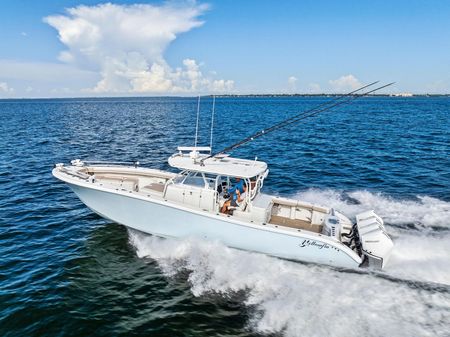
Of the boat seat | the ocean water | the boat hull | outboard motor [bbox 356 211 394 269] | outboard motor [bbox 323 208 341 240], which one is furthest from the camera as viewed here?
the boat seat

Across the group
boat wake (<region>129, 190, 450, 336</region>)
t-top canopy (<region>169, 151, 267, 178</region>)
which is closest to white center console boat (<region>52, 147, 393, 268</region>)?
t-top canopy (<region>169, 151, 267, 178</region>)

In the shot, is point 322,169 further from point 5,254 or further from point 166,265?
point 5,254

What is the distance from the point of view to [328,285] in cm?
952

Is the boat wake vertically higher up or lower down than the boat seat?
lower down

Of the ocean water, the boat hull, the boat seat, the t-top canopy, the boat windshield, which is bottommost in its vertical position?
the ocean water

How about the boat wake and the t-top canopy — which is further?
the t-top canopy

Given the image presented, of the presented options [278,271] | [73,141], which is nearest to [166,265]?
[278,271]

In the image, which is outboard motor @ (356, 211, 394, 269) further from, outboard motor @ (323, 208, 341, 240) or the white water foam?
outboard motor @ (323, 208, 341, 240)

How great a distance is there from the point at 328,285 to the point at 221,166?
519 cm

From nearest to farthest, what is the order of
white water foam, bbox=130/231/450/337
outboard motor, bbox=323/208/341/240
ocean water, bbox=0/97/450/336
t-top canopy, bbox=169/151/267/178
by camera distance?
white water foam, bbox=130/231/450/337 → ocean water, bbox=0/97/450/336 → outboard motor, bbox=323/208/341/240 → t-top canopy, bbox=169/151/267/178

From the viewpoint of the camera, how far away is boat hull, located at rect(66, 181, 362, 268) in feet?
33.7

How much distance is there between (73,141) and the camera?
35562 millimetres

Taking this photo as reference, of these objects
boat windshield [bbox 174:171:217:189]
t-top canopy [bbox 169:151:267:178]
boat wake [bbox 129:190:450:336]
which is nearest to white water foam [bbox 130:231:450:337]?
boat wake [bbox 129:190:450:336]

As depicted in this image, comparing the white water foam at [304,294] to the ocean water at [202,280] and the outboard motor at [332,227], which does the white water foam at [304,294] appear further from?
the outboard motor at [332,227]
